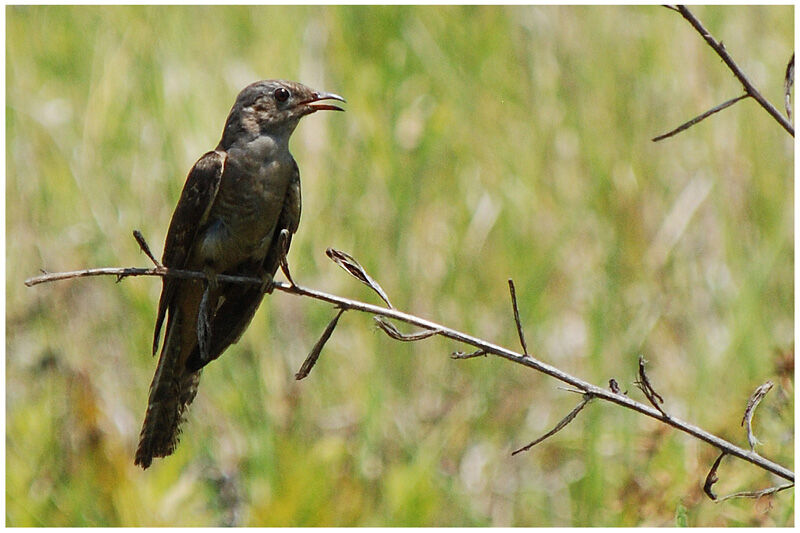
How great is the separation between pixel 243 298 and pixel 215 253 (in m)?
0.18

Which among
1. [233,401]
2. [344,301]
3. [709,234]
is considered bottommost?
[233,401]

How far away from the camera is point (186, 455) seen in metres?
4.88

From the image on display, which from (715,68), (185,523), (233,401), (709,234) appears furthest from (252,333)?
(715,68)

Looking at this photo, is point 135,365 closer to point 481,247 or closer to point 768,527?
point 481,247

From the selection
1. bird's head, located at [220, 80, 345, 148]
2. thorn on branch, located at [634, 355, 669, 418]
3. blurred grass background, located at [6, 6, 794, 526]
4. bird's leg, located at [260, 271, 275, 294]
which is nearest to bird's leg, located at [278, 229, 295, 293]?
bird's leg, located at [260, 271, 275, 294]

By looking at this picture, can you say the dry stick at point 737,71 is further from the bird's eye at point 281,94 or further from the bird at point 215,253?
the bird's eye at point 281,94

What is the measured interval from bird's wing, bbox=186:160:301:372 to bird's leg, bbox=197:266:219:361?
0.19 feet

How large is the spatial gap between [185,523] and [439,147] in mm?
2156

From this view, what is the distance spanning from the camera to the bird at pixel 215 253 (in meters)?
3.66

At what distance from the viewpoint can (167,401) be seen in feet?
12.0

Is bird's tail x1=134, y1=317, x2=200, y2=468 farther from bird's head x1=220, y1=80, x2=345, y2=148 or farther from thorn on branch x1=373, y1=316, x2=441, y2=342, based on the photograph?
thorn on branch x1=373, y1=316, x2=441, y2=342

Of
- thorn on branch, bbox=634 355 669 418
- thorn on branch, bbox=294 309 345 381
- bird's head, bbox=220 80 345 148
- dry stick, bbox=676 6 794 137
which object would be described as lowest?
thorn on branch, bbox=634 355 669 418

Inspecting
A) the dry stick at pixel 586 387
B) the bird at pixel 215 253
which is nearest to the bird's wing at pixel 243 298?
the bird at pixel 215 253

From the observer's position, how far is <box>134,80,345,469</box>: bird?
12.0 feet
